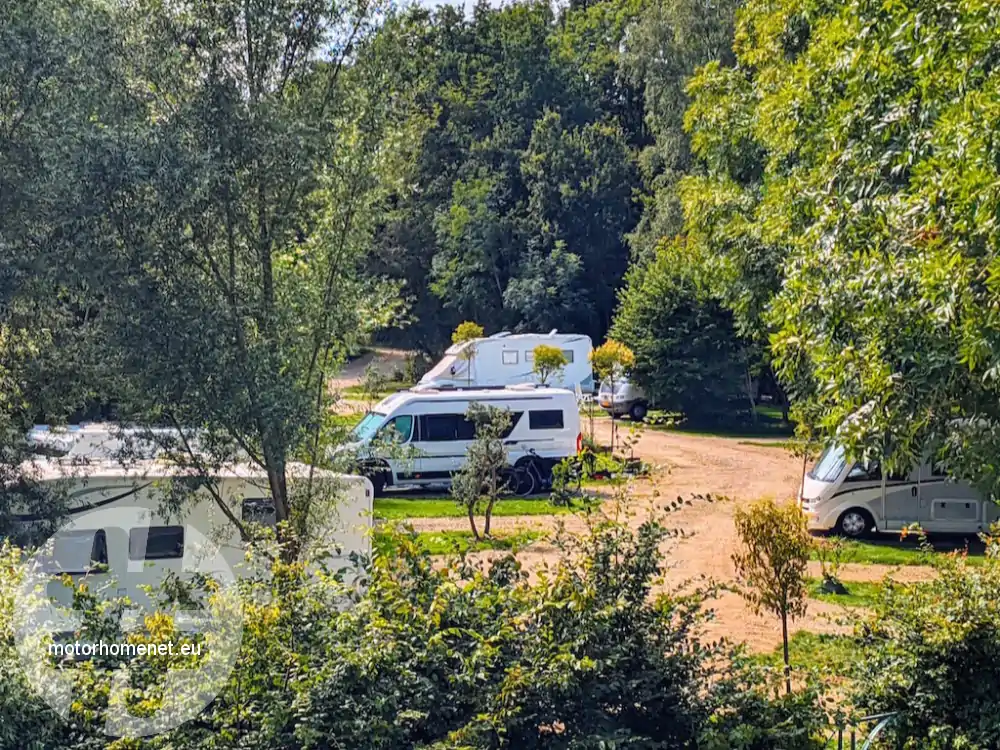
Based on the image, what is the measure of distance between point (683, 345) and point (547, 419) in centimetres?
1121

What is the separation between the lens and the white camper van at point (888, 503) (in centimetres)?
1474

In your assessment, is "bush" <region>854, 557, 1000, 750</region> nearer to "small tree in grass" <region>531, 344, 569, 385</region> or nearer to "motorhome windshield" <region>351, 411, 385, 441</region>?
"motorhome windshield" <region>351, 411, 385, 441</region>

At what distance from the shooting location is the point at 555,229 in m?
45.5

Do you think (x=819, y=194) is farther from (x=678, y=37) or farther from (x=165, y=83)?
(x=678, y=37)

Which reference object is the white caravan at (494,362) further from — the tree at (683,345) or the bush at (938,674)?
the bush at (938,674)

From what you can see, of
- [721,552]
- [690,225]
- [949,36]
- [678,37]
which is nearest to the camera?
[949,36]

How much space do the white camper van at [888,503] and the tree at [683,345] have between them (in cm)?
1447

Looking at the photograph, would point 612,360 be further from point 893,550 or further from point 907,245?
point 907,245

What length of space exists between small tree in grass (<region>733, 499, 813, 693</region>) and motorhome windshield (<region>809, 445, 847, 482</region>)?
7235 mm

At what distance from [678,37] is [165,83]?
101ft

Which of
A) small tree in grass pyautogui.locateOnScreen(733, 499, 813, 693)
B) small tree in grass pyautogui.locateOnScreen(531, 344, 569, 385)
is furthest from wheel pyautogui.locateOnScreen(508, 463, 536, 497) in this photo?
small tree in grass pyautogui.locateOnScreen(733, 499, 813, 693)

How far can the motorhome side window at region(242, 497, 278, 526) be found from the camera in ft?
31.4

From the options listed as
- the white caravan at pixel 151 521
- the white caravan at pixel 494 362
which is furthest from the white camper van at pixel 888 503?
the white caravan at pixel 494 362

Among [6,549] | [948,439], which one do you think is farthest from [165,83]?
[948,439]
